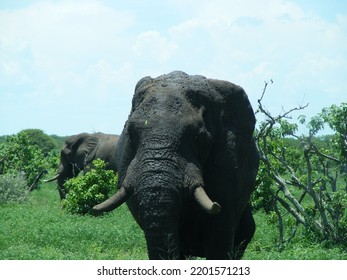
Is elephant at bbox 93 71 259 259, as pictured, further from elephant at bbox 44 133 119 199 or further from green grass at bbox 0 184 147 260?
elephant at bbox 44 133 119 199

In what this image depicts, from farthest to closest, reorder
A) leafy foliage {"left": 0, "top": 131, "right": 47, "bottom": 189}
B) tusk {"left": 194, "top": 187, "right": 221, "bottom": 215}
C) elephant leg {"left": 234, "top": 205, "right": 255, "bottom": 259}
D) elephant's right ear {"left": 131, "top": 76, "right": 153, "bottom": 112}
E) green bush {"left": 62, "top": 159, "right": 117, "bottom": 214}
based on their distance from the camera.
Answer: leafy foliage {"left": 0, "top": 131, "right": 47, "bottom": 189} → green bush {"left": 62, "top": 159, "right": 117, "bottom": 214} → elephant leg {"left": 234, "top": 205, "right": 255, "bottom": 259} → elephant's right ear {"left": 131, "top": 76, "right": 153, "bottom": 112} → tusk {"left": 194, "top": 187, "right": 221, "bottom": 215}

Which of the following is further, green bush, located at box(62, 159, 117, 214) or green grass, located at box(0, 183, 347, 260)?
green bush, located at box(62, 159, 117, 214)

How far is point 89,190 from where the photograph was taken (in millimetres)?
16172

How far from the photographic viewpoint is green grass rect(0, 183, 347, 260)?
9.31m

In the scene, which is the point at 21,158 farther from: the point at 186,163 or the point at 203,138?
the point at 186,163

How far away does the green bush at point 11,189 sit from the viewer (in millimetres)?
18555

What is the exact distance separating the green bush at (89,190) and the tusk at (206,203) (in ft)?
32.9

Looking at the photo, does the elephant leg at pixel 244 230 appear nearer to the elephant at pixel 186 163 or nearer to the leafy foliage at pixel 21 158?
the elephant at pixel 186 163

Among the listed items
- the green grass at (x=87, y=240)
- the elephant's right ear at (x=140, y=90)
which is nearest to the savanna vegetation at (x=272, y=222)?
the green grass at (x=87, y=240)

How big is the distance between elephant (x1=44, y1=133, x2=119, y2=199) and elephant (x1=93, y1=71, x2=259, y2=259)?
14829 mm

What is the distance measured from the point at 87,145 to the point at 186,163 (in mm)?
16951

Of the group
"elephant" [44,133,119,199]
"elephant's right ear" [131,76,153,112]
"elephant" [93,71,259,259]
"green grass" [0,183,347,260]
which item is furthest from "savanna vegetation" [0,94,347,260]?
"elephant" [44,133,119,199]

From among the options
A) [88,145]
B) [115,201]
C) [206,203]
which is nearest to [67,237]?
[115,201]

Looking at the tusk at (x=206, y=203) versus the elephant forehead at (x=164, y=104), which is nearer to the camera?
the tusk at (x=206, y=203)
